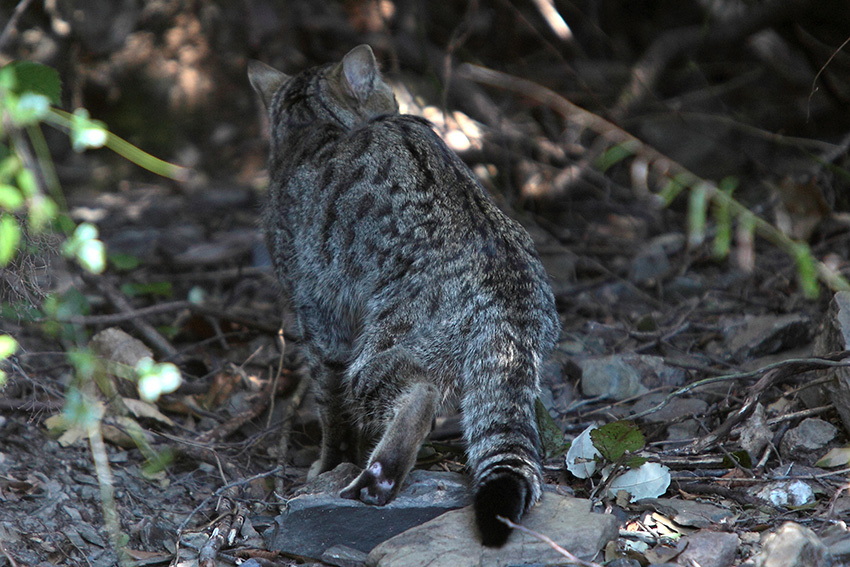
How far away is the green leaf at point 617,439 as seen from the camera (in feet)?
9.34

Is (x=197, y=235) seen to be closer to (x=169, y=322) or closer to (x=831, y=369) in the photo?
(x=169, y=322)

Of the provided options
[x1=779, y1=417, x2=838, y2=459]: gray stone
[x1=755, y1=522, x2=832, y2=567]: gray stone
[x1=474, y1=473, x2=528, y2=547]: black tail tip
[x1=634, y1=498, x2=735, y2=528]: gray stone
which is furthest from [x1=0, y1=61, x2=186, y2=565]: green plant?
[x1=779, y1=417, x2=838, y2=459]: gray stone

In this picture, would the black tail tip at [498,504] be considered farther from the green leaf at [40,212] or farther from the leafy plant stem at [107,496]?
the green leaf at [40,212]

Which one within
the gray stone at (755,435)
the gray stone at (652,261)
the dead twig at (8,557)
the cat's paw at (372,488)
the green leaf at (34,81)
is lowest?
the gray stone at (652,261)

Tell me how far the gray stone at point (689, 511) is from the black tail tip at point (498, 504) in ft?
1.93

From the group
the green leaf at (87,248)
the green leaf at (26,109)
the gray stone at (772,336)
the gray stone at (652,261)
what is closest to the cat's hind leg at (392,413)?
the green leaf at (87,248)

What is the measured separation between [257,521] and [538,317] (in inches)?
53.3

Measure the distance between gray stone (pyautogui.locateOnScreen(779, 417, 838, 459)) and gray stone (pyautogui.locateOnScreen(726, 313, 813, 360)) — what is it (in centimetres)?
75

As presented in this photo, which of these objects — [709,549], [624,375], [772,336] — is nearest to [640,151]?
[772,336]

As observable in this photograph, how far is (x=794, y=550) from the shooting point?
2.16 m

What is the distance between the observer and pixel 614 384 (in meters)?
3.77

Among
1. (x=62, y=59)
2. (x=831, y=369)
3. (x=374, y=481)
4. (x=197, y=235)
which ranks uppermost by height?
(x=62, y=59)

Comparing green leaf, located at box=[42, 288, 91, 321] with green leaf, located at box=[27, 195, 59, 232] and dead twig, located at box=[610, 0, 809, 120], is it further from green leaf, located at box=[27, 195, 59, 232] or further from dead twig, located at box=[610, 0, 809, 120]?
dead twig, located at box=[610, 0, 809, 120]

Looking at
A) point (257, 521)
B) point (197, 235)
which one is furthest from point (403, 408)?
point (197, 235)
